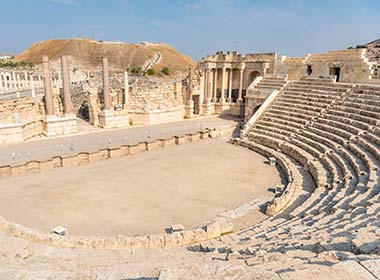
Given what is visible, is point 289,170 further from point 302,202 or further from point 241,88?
point 241,88

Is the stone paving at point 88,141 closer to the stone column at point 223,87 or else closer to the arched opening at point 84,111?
the stone column at point 223,87

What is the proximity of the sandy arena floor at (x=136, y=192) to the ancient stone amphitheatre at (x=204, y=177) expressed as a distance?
6 centimetres

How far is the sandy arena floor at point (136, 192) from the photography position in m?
8.60

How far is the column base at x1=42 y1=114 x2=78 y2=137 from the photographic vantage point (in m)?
17.8

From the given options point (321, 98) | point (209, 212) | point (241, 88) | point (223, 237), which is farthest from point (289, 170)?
point (241, 88)

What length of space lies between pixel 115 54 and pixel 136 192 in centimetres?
6051

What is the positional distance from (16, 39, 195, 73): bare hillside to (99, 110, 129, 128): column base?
39313 millimetres

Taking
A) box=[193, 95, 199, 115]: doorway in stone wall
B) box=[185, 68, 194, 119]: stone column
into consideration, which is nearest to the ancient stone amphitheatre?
box=[185, 68, 194, 119]: stone column

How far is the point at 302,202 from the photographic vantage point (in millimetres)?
9602

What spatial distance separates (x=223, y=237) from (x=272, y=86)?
16.5m

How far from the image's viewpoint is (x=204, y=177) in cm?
1214

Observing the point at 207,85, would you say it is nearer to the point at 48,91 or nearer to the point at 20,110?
the point at 48,91

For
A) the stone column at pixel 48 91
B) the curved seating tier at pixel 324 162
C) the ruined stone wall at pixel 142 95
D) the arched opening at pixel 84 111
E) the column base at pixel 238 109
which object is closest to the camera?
the curved seating tier at pixel 324 162

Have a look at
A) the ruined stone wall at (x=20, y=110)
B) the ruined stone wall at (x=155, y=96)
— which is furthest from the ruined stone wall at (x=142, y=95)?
the ruined stone wall at (x=20, y=110)
